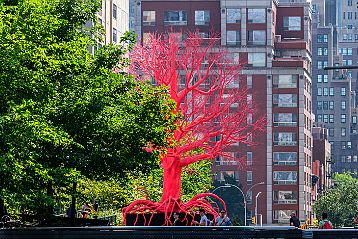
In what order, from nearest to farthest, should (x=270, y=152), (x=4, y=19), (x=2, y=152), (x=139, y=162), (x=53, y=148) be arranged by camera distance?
(x=2, y=152)
(x=4, y=19)
(x=53, y=148)
(x=139, y=162)
(x=270, y=152)

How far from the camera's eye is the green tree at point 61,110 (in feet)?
121

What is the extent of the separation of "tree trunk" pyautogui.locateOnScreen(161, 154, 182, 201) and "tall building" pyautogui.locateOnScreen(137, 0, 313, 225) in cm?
13200

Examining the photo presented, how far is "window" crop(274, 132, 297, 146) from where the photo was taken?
188 meters

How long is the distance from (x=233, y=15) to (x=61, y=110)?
150 m

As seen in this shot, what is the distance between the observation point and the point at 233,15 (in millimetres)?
189750

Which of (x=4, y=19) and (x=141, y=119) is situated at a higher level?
(x=4, y=19)

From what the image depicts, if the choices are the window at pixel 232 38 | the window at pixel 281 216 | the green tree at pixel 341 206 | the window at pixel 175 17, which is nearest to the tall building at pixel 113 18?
the window at pixel 175 17

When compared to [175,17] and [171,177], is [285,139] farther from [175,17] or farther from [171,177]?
[171,177]

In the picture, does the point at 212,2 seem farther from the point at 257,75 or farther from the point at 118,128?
the point at 118,128

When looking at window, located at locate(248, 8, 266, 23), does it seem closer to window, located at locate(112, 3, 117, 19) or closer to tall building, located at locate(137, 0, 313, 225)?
tall building, located at locate(137, 0, 313, 225)

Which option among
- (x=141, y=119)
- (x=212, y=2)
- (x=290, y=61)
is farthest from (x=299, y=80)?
(x=141, y=119)

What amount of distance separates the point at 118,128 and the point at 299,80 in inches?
5842

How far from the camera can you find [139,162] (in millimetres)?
45969

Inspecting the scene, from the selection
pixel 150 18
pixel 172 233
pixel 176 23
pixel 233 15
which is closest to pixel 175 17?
pixel 176 23
